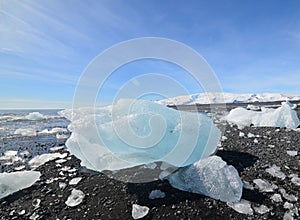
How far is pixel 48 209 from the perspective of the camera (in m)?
2.99

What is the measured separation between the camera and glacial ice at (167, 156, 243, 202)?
9.84 feet

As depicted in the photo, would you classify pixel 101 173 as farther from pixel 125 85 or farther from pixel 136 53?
pixel 136 53

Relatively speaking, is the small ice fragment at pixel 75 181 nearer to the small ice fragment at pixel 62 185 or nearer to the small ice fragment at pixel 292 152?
the small ice fragment at pixel 62 185

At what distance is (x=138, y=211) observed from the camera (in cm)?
280

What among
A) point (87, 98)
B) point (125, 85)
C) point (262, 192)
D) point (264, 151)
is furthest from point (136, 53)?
point (264, 151)

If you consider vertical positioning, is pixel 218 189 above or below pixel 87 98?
below

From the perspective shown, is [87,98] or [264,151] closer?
[87,98]

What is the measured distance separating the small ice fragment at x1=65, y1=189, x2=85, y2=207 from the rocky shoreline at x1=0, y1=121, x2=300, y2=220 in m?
0.06

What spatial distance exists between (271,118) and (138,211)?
26.9 ft

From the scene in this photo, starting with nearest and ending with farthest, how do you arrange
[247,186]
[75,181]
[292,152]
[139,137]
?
[247,186] → [75,181] → [139,137] → [292,152]

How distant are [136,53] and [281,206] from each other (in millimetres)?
3322

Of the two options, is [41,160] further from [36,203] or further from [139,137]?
[139,137]

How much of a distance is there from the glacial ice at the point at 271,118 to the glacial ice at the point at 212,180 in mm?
6493

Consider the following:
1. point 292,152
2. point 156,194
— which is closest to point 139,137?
point 156,194
